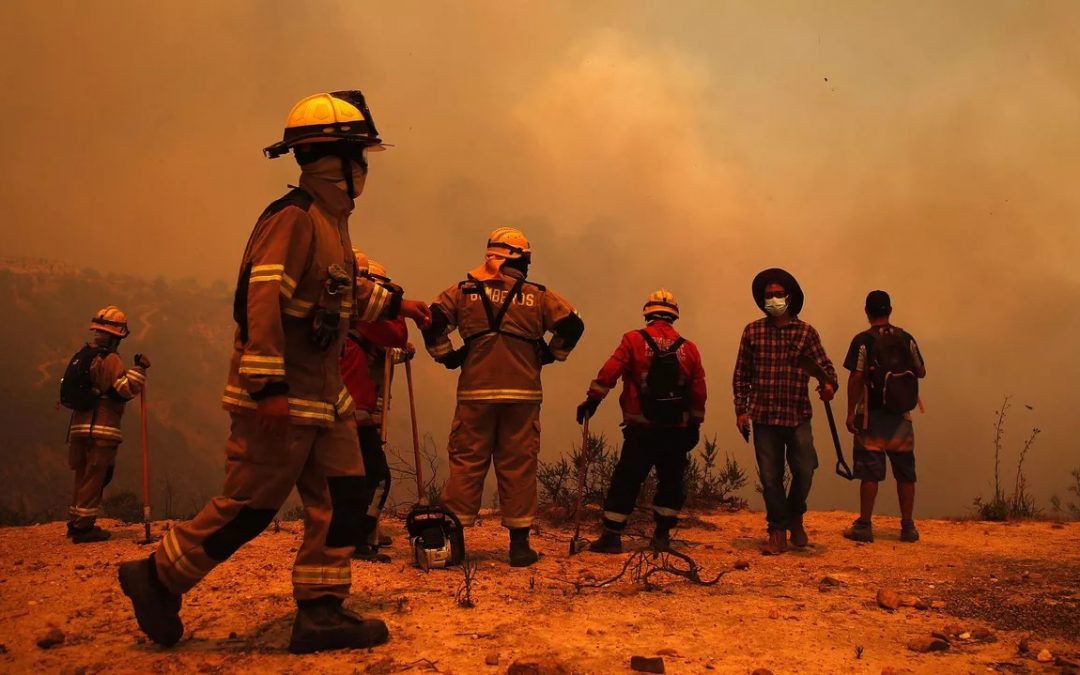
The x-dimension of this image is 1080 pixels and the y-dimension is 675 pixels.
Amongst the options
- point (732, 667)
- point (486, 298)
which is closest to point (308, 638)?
point (732, 667)

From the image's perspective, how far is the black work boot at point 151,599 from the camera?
161 inches

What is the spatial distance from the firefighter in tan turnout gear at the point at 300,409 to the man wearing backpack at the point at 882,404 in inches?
228

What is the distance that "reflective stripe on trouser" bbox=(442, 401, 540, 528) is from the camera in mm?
6828

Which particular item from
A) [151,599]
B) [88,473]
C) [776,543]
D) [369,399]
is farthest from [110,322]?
[776,543]

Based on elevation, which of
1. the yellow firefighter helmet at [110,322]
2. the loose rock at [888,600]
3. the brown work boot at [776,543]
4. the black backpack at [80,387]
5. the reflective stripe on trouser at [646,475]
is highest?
the yellow firefighter helmet at [110,322]

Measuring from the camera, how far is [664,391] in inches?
293

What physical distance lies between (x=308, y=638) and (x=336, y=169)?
2.35m

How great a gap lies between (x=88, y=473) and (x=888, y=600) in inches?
295

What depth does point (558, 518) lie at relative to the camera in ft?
30.6

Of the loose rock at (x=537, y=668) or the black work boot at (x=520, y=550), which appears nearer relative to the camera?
the loose rock at (x=537, y=668)

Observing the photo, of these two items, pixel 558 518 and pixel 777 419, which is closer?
pixel 777 419

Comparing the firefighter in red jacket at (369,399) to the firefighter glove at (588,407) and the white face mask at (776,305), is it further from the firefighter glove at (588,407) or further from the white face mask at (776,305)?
the white face mask at (776,305)

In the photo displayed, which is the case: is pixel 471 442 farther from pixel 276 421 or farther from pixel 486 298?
pixel 276 421

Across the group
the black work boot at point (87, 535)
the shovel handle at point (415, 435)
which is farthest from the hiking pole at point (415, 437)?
the black work boot at point (87, 535)
